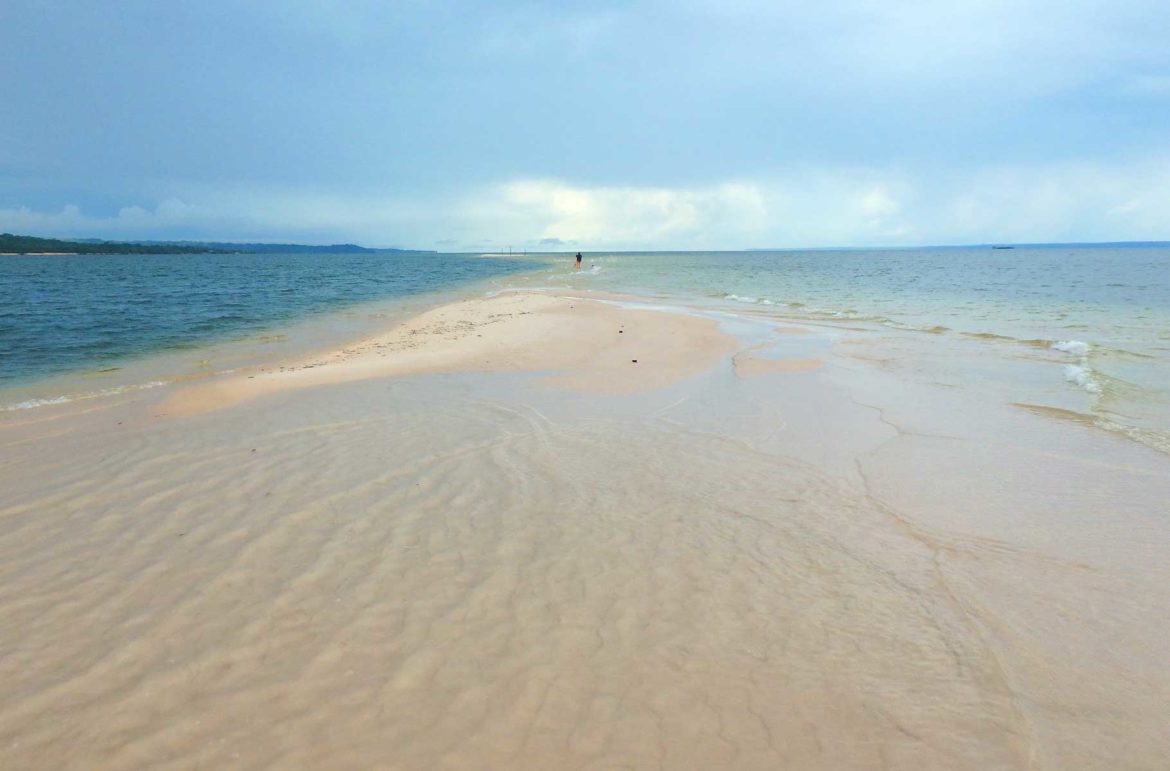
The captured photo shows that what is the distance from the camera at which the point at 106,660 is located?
4.01 metres

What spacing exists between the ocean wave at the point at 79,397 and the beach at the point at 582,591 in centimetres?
180

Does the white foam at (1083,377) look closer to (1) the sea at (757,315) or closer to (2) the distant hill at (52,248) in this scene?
(1) the sea at (757,315)

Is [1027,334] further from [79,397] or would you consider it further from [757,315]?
[79,397]

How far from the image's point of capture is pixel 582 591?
4793mm

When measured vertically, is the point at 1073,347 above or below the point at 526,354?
above

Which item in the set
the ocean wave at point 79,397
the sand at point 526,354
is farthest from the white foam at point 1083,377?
the ocean wave at point 79,397

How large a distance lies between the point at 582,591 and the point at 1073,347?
18.8 m

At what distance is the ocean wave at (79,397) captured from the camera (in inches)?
446

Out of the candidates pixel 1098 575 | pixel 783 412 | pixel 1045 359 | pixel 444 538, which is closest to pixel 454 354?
pixel 783 412

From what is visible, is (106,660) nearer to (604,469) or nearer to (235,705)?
(235,705)

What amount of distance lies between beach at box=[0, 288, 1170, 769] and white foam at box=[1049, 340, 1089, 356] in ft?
28.7

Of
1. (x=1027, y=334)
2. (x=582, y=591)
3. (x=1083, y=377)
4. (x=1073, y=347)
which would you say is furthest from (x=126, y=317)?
(x=1027, y=334)

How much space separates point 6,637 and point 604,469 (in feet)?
18.0

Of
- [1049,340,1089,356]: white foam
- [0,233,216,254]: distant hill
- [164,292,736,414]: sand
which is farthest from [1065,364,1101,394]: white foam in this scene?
[0,233,216,254]: distant hill
